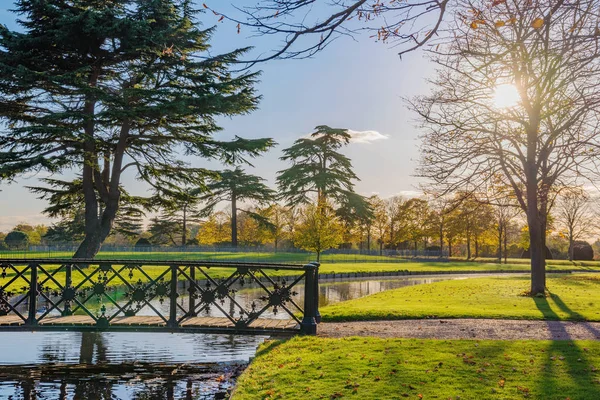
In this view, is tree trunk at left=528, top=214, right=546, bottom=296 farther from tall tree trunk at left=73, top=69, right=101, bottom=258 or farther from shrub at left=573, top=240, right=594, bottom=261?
shrub at left=573, top=240, right=594, bottom=261

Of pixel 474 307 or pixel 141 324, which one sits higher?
pixel 141 324

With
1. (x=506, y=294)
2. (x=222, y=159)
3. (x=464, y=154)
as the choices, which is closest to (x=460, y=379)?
(x=464, y=154)

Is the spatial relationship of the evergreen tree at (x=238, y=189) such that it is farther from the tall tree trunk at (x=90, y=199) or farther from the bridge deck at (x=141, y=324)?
the bridge deck at (x=141, y=324)

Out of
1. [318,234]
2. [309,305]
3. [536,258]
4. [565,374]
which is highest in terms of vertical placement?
[318,234]

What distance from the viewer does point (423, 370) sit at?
6.81 metres

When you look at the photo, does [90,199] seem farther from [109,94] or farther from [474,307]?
[474,307]

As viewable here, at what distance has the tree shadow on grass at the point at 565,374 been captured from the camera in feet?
19.3

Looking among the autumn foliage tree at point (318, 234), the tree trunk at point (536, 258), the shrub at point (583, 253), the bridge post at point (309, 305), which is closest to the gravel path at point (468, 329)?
the bridge post at point (309, 305)

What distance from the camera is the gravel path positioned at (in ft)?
31.7

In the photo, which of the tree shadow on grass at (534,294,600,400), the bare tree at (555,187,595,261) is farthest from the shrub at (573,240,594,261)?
the tree shadow on grass at (534,294,600,400)

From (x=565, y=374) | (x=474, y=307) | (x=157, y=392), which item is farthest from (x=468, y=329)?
(x=157, y=392)

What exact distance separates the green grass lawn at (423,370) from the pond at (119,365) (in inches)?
39.7

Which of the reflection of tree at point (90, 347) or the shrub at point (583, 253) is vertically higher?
the shrub at point (583, 253)

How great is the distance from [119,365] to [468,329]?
6.77 metres
